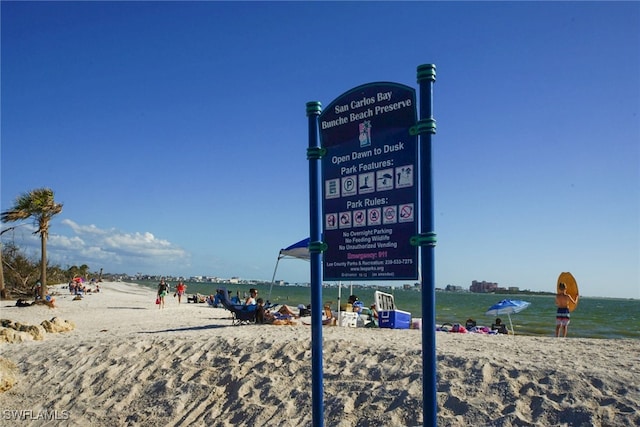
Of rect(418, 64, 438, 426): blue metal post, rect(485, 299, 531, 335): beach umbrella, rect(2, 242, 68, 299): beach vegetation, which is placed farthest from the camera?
rect(2, 242, 68, 299): beach vegetation

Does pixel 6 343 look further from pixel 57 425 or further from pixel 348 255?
pixel 348 255

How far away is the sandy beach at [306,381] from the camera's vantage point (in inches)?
236

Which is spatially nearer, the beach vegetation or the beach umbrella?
the beach umbrella

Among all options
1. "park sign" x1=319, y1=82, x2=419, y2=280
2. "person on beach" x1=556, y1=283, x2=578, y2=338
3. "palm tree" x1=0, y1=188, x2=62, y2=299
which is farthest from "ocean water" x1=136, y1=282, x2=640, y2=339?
"palm tree" x1=0, y1=188, x2=62, y2=299

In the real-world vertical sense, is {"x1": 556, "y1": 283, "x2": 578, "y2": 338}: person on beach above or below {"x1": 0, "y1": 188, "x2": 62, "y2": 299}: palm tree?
below

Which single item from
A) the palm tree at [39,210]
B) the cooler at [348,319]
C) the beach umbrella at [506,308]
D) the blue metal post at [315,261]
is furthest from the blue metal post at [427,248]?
the palm tree at [39,210]

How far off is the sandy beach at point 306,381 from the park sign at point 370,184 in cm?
258

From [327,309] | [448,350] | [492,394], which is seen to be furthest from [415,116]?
[327,309]

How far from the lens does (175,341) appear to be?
9.91 m

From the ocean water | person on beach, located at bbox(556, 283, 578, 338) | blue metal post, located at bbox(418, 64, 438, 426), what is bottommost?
the ocean water

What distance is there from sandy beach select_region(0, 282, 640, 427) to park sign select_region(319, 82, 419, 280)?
258 cm

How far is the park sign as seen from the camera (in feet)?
13.8

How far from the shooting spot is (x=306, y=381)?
24.6ft

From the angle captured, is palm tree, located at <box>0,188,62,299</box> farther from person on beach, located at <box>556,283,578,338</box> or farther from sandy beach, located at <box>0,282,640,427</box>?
person on beach, located at <box>556,283,578,338</box>
